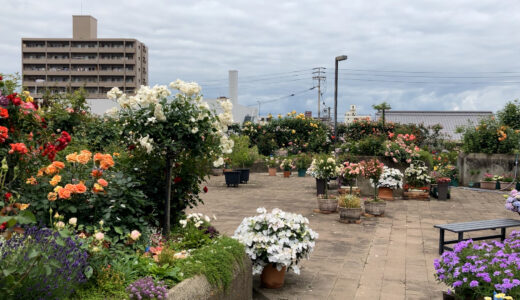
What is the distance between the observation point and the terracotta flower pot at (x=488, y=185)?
15510 millimetres

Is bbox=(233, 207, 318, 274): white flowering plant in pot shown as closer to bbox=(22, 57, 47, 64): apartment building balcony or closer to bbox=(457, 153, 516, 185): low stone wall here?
bbox=(457, 153, 516, 185): low stone wall

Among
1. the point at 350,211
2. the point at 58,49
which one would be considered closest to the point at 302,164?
the point at 350,211

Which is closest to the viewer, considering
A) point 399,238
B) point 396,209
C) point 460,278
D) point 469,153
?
point 460,278

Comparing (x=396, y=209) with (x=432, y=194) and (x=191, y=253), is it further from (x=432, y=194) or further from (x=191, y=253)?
(x=191, y=253)

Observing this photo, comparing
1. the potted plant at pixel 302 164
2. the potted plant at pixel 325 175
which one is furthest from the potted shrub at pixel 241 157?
the potted plant at pixel 325 175

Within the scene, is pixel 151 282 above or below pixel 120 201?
below

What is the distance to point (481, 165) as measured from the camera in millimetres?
16188

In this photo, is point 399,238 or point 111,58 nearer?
point 399,238

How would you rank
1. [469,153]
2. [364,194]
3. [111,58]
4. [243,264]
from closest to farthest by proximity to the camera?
[243,264]
[364,194]
[469,153]
[111,58]

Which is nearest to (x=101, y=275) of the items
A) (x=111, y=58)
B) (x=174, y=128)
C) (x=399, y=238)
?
(x=174, y=128)

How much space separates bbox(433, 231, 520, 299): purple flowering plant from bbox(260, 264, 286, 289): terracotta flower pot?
172 cm

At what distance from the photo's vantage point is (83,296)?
297 centimetres

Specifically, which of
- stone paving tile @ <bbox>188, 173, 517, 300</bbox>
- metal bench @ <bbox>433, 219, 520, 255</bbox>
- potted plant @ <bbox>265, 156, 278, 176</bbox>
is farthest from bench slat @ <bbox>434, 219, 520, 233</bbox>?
potted plant @ <bbox>265, 156, 278, 176</bbox>

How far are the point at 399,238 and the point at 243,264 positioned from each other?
429 centimetres
